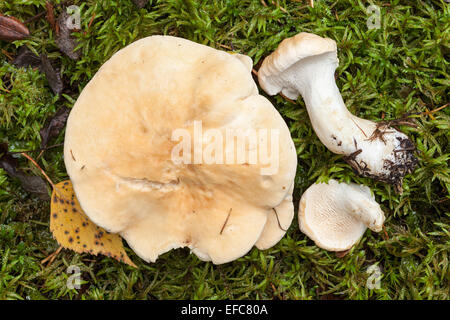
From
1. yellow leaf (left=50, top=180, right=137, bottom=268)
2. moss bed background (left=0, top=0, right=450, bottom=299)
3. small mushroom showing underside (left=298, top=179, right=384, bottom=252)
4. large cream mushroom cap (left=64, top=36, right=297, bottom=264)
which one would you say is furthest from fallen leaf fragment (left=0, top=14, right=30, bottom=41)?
small mushroom showing underside (left=298, top=179, right=384, bottom=252)

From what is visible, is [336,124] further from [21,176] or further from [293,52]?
[21,176]

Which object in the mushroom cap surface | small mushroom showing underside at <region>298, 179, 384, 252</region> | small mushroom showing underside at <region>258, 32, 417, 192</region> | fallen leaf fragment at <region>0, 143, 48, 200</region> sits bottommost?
small mushroom showing underside at <region>298, 179, 384, 252</region>

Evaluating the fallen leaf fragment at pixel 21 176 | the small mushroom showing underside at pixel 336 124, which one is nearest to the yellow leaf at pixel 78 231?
the fallen leaf fragment at pixel 21 176

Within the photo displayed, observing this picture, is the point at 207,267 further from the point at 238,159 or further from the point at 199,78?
the point at 199,78

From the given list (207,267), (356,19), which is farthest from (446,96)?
(207,267)

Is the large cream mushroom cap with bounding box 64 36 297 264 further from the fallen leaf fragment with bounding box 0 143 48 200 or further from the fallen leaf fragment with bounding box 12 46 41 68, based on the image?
the fallen leaf fragment with bounding box 12 46 41 68

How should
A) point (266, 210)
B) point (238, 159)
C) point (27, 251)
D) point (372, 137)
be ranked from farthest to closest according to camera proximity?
point (27, 251)
point (372, 137)
point (266, 210)
point (238, 159)
